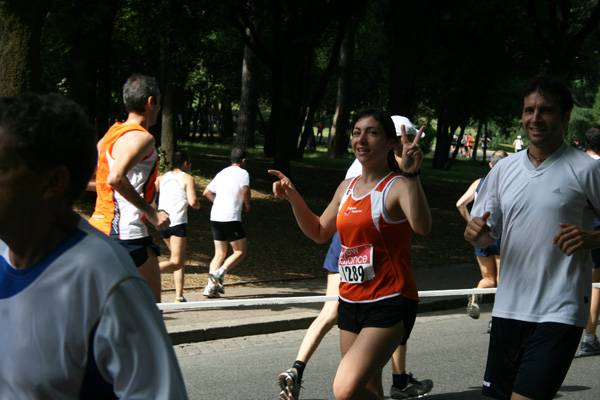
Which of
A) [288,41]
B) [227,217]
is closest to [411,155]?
[227,217]

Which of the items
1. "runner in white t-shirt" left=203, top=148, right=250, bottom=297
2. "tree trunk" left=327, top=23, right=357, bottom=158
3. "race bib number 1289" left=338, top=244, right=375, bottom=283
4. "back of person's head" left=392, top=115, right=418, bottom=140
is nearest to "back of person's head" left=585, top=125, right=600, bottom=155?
"back of person's head" left=392, top=115, right=418, bottom=140

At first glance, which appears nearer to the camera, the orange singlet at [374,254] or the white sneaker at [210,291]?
the orange singlet at [374,254]

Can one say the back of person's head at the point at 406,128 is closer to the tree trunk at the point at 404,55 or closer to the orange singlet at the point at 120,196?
the orange singlet at the point at 120,196

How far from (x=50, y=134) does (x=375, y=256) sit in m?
2.60

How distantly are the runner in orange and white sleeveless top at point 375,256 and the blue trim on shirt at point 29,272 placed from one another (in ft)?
7.89

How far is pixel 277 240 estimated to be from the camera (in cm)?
1445

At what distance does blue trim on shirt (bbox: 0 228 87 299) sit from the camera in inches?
67.9

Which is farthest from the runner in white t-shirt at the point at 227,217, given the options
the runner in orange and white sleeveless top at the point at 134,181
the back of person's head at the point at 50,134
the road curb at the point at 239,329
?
the back of person's head at the point at 50,134

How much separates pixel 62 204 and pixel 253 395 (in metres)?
4.49

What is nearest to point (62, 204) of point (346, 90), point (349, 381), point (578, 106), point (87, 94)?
point (349, 381)

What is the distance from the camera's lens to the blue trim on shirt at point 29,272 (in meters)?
1.72

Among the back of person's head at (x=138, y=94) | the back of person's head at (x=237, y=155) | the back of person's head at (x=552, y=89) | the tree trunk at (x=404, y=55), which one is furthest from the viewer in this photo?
the tree trunk at (x=404, y=55)

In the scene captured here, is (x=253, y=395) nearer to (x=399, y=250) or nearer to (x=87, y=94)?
(x=399, y=250)

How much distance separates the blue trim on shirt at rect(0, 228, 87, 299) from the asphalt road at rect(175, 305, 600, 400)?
436 centimetres
